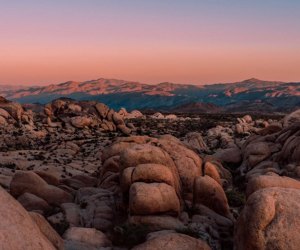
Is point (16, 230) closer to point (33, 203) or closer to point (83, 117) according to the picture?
point (33, 203)

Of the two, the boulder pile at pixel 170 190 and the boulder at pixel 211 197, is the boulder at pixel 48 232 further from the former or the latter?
the boulder at pixel 211 197

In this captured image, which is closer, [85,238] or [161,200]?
[85,238]

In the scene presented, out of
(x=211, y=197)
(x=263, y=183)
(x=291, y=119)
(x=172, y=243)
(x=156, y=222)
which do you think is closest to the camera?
(x=172, y=243)

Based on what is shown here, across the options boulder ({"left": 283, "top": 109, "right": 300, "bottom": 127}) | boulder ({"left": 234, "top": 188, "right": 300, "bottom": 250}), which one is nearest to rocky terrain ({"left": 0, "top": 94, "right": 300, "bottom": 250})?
boulder ({"left": 234, "top": 188, "right": 300, "bottom": 250})

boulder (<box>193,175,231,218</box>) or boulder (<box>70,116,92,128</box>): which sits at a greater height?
boulder (<box>193,175,231,218</box>)

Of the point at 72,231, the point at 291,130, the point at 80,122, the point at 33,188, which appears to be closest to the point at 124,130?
the point at 80,122

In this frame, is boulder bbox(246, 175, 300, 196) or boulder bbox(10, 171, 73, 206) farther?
boulder bbox(10, 171, 73, 206)

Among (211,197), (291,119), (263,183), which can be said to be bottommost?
(211,197)

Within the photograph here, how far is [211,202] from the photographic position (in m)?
25.9

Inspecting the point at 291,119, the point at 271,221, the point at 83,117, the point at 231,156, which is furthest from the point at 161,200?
the point at 83,117

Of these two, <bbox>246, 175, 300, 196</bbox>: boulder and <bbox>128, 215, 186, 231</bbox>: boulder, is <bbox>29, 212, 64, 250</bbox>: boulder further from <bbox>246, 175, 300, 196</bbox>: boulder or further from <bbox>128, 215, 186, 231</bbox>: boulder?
<bbox>246, 175, 300, 196</bbox>: boulder

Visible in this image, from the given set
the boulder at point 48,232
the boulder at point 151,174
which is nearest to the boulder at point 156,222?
the boulder at point 151,174

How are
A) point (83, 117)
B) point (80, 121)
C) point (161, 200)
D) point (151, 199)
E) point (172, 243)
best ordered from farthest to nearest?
point (83, 117) → point (80, 121) → point (161, 200) → point (151, 199) → point (172, 243)

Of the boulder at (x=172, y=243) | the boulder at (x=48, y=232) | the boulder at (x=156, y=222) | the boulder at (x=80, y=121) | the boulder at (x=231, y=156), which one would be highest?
the boulder at (x=48, y=232)
